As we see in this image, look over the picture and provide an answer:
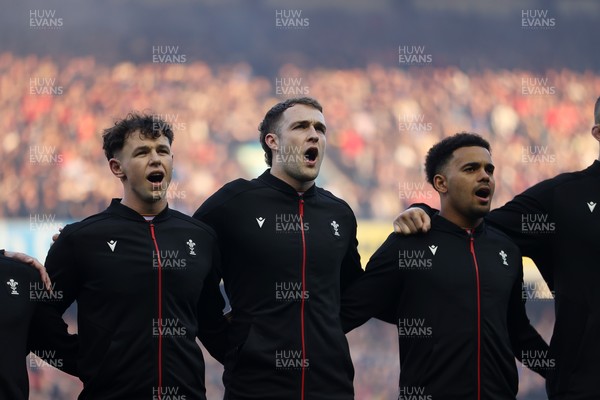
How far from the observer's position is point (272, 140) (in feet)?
12.3

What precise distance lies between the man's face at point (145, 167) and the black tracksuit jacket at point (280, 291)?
27 cm

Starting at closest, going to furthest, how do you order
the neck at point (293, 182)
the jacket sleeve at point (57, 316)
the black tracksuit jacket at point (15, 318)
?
the black tracksuit jacket at point (15, 318) → the jacket sleeve at point (57, 316) → the neck at point (293, 182)

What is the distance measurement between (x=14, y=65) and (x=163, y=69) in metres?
1.66

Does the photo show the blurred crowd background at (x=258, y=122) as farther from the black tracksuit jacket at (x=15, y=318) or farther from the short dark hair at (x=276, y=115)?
the black tracksuit jacket at (x=15, y=318)

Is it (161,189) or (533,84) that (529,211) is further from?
(533,84)

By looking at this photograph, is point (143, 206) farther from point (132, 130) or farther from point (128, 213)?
point (132, 130)

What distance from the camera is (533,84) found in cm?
1076

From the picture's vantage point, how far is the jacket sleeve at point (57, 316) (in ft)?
10.7

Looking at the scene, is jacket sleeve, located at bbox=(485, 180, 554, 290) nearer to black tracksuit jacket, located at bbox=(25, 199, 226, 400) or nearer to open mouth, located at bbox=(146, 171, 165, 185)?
black tracksuit jacket, located at bbox=(25, 199, 226, 400)

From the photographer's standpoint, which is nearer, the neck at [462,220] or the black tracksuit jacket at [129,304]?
the black tracksuit jacket at [129,304]

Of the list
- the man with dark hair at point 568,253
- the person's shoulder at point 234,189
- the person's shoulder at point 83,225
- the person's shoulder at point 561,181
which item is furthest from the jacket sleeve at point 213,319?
the person's shoulder at point 561,181

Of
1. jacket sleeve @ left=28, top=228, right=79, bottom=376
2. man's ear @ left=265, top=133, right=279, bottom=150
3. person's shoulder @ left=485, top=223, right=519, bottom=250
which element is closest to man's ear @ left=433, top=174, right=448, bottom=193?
person's shoulder @ left=485, top=223, right=519, bottom=250

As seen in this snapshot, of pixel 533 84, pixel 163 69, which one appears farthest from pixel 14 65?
pixel 533 84

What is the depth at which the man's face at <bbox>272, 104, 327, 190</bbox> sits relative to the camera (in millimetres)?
3602
